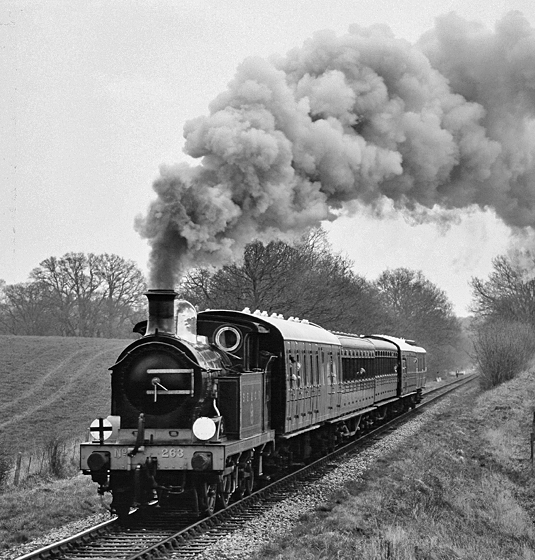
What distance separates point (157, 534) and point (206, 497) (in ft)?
3.07

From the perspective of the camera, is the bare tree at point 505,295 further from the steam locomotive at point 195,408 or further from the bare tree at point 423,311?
the steam locomotive at point 195,408

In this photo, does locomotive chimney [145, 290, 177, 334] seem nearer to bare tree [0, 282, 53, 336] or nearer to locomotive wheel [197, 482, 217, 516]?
locomotive wheel [197, 482, 217, 516]

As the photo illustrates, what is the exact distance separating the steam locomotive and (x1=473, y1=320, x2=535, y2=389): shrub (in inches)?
1165

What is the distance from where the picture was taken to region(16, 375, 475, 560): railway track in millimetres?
8867

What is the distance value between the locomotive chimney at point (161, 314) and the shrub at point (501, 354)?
32977 mm

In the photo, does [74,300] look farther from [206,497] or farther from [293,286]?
[206,497]

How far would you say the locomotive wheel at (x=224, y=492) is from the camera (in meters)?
10.8

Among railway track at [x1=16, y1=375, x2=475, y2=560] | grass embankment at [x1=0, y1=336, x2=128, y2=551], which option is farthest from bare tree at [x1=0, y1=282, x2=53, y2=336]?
railway track at [x1=16, y1=375, x2=475, y2=560]

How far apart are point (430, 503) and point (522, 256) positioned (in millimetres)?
7345

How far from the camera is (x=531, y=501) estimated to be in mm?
14086

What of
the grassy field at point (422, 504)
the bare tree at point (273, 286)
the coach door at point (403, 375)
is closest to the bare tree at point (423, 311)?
the bare tree at point (273, 286)

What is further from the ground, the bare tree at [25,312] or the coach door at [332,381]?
the bare tree at [25,312]

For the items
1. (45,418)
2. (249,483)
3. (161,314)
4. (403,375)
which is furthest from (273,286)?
(161,314)

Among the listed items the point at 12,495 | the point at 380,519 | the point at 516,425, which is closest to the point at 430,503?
the point at 380,519
